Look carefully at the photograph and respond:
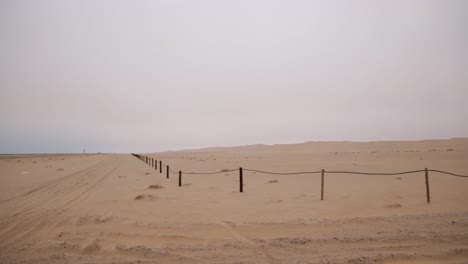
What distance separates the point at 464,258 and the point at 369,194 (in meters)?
8.47

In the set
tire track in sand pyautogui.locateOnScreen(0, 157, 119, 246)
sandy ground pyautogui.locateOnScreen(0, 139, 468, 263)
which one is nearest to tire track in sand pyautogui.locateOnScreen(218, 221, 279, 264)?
sandy ground pyautogui.locateOnScreen(0, 139, 468, 263)

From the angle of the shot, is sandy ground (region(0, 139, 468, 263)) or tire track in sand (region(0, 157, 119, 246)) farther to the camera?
tire track in sand (region(0, 157, 119, 246))

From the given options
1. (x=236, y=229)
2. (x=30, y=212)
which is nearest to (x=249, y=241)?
(x=236, y=229)

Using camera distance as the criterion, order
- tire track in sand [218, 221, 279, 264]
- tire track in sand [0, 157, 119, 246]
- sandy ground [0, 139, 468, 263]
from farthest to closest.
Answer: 1. tire track in sand [0, 157, 119, 246]
2. sandy ground [0, 139, 468, 263]
3. tire track in sand [218, 221, 279, 264]

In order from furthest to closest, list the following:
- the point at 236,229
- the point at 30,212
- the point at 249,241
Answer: the point at 30,212, the point at 236,229, the point at 249,241

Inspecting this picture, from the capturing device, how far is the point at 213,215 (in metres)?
10.7

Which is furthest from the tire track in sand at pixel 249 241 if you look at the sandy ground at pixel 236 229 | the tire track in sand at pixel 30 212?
the tire track in sand at pixel 30 212

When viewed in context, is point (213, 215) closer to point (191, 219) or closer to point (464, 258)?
point (191, 219)

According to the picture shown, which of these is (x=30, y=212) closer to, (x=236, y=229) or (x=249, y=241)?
(x=236, y=229)

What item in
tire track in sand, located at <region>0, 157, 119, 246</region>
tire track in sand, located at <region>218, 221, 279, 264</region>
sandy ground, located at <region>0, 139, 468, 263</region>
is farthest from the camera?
tire track in sand, located at <region>0, 157, 119, 246</region>

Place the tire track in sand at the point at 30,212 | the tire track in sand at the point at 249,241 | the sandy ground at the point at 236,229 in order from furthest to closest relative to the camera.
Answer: the tire track in sand at the point at 30,212 < the sandy ground at the point at 236,229 < the tire track in sand at the point at 249,241

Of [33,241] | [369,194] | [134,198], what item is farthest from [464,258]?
[134,198]

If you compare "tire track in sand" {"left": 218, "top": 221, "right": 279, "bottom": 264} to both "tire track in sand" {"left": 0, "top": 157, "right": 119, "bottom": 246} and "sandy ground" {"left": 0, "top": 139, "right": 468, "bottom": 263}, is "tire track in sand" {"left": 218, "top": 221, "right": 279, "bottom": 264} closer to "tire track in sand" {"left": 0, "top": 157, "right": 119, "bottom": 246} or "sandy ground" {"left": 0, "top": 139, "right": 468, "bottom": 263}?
"sandy ground" {"left": 0, "top": 139, "right": 468, "bottom": 263}

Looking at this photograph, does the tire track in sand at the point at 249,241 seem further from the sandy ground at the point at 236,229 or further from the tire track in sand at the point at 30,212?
the tire track in sand at the point at 30,212
